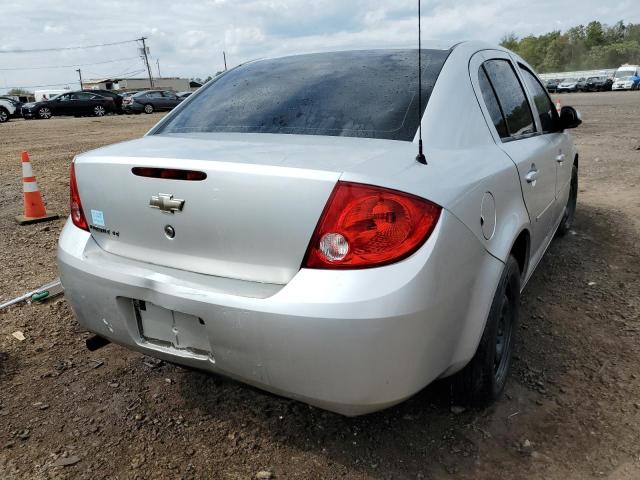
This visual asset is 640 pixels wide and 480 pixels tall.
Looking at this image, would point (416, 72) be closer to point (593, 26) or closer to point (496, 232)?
point (496, 232)

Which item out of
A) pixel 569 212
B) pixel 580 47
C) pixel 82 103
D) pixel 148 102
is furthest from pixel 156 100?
pixel 580 47

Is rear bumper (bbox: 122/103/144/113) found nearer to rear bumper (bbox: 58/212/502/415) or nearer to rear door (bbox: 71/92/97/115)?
rear door (bbox: 71/92/97/115)

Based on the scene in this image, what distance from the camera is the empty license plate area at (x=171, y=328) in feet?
6.12

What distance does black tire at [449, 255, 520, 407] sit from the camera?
2139mm

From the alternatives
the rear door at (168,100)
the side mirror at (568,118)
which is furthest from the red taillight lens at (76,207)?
the rear door at (168,100)

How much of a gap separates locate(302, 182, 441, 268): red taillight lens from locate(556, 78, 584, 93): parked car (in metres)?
54.2

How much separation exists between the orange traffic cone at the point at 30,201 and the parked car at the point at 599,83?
5234cm

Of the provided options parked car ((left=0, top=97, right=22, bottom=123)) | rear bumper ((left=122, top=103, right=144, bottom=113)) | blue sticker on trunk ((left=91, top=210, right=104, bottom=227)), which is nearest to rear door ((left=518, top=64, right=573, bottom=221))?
blue sticker on trunk ((left=91, top=210, right=104, bottom=227))

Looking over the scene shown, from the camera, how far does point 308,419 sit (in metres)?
2.36

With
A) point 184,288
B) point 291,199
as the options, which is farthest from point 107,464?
point 291,199

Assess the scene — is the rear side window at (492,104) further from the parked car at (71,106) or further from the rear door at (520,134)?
the parked car at (71,106)

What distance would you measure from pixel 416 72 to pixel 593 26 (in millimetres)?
119016

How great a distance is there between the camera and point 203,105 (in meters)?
2.75

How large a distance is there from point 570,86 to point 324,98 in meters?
53.6
